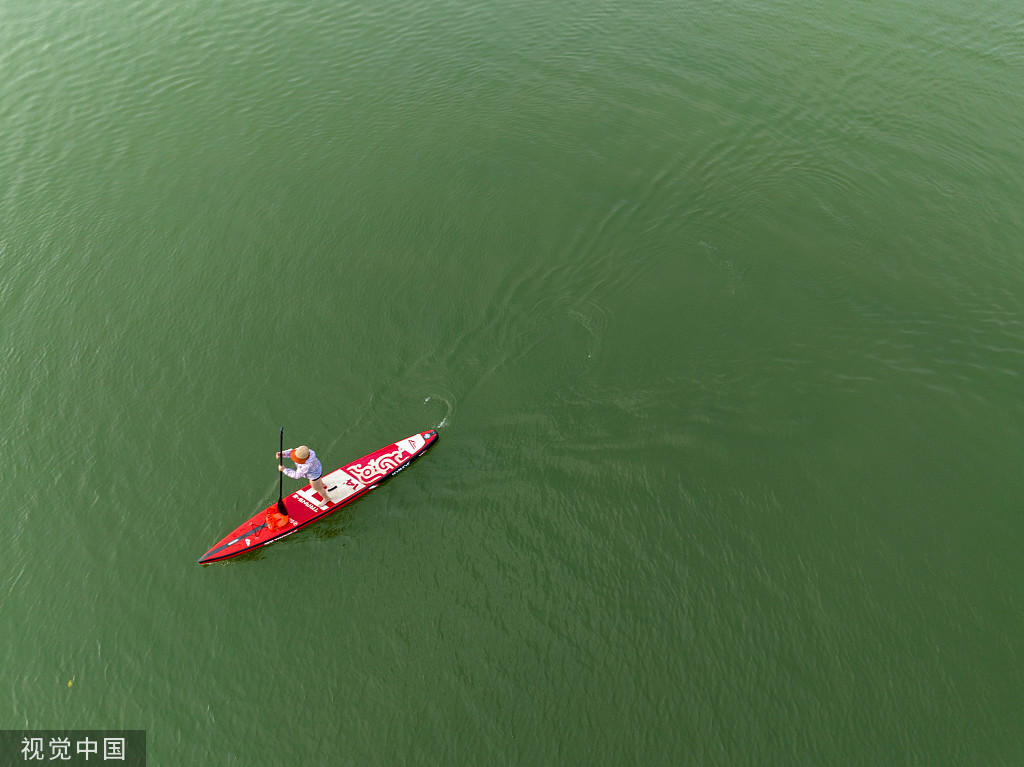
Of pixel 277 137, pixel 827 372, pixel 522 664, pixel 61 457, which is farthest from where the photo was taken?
pixel 277 137

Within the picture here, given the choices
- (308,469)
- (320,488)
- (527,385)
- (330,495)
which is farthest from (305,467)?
(527,385)

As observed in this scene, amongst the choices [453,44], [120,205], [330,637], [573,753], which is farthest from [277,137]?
[573,753]

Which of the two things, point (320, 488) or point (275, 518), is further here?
point (320, 488)

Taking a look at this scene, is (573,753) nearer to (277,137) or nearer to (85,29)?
(277,137)

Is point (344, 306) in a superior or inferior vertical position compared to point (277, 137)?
inferior

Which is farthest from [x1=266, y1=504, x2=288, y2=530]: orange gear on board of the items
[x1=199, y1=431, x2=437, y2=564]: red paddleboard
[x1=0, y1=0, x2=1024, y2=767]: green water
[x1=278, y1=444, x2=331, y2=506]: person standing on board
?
[x1=278, y1=444, x2=331, y2=506]: person standing on board

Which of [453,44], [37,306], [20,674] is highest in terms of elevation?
[453,44]

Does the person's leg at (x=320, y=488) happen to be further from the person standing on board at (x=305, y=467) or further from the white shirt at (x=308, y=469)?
the white shirt at (x=308, y=469)

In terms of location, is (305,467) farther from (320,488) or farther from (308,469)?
(320,488)
